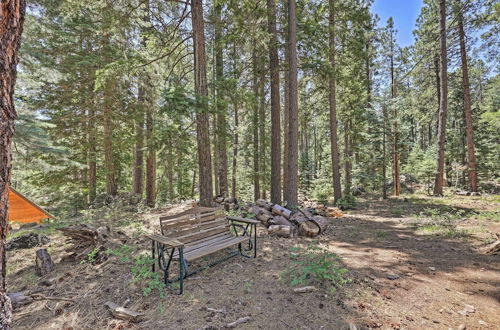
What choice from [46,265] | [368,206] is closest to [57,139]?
[46,265]

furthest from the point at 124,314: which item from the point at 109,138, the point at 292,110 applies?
the point at 109,138

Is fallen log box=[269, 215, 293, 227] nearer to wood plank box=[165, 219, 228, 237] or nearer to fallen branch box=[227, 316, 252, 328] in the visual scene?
wood plank box=[165, 219, 228, 237]

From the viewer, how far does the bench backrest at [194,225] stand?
388 centimetres

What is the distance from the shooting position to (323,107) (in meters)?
13.9

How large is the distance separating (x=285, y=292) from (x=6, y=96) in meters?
3.43

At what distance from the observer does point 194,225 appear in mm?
4230

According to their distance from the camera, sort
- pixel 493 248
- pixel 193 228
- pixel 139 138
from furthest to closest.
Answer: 1. pixel 139 138
2. pixel 493 248
3. pixel 193 228

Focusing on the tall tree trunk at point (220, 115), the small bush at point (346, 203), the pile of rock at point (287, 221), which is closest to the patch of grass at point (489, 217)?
the small bush at point (346, 203)

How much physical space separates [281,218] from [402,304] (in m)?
3.64

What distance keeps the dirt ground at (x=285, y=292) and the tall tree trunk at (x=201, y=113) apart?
1.99m

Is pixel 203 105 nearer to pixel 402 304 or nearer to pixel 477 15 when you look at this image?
pixel 402 304

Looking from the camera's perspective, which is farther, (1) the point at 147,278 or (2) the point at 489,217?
(2) the point at 489,217

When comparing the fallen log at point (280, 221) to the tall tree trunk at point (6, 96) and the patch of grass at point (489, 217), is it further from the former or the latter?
the patch of grass at point (489, 217)

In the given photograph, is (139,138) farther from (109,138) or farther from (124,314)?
(124,314)
